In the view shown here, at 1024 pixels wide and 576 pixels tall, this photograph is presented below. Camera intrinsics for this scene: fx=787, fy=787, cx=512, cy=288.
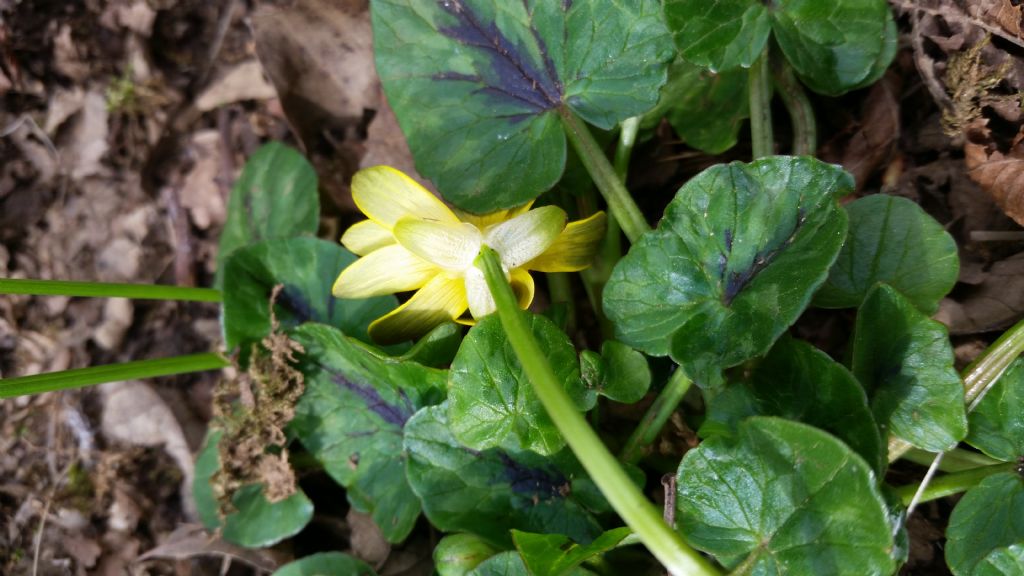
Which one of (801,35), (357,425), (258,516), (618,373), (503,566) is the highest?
(801,35)

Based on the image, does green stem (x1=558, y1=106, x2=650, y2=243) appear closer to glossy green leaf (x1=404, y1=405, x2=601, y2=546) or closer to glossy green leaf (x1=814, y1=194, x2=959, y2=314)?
glossy green leaf (x1=814, y1=194, x2=959, y2=314)

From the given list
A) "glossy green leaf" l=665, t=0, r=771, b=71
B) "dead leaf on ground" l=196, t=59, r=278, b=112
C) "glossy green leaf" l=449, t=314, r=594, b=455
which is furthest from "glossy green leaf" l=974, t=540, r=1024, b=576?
"dead leaf on ground" l=196, t=59, r=278, b=112

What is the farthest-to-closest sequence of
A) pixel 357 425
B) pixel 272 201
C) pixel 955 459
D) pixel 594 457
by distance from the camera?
pixel 272 201
pixel 357 425
pixel 955 459
pixel 594 457

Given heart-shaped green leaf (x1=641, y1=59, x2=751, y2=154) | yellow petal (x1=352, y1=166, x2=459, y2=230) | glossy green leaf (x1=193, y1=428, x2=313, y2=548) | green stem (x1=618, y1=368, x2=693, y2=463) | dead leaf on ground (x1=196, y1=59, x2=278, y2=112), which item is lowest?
glossy green leaf (x1=193, y1=428, x2=313, y2=548)

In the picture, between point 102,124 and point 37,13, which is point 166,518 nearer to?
point 102,124

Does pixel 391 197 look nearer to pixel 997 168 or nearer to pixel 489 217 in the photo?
pixel 489 217

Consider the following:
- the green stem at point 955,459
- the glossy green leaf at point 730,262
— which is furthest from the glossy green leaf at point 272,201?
the green stem at point 955,459

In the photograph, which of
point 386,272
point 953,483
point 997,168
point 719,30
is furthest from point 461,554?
point 997,168
